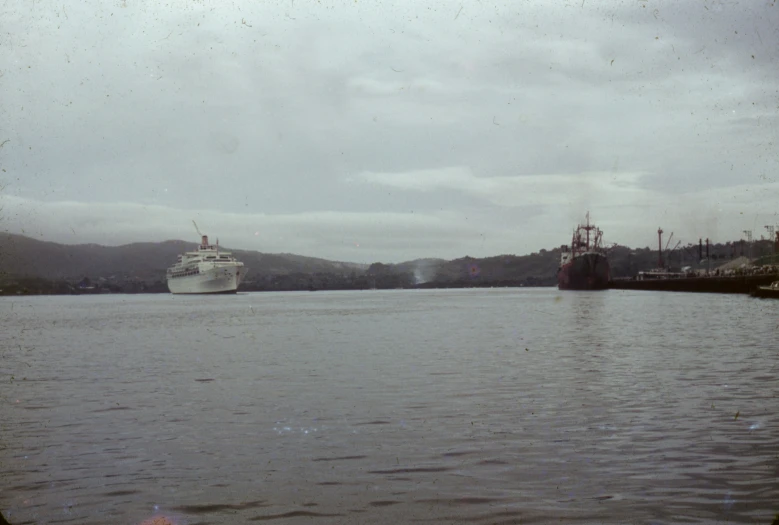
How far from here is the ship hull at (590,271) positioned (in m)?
182

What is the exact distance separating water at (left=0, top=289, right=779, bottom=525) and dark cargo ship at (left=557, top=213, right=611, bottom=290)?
156 meters

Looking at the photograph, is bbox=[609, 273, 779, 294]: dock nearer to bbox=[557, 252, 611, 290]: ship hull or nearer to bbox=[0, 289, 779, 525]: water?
bbox=[557, 252, 611, 290]: ship hull

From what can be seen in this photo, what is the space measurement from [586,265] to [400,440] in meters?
177

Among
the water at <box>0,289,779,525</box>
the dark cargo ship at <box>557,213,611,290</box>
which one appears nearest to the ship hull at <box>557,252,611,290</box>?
the dark cargo ship at <box>557,213,611,290</box>

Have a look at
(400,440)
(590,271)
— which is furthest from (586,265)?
(400,440)

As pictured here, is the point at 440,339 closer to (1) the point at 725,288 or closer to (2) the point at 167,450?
(2) the point at 167,450

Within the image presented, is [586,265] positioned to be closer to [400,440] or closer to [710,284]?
[710,284]

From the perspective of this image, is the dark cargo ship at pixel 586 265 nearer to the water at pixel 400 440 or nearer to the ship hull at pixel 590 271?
the ship hull at pixel 590 271

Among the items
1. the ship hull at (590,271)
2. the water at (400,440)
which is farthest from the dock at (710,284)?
the water at (400,440)

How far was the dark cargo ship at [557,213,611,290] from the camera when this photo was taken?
18262 cm

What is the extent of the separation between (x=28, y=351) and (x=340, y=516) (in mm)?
36644

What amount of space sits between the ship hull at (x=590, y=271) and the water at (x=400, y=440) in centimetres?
15553

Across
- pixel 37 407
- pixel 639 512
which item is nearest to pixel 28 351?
pixel 37 407

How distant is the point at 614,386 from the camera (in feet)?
69.1
